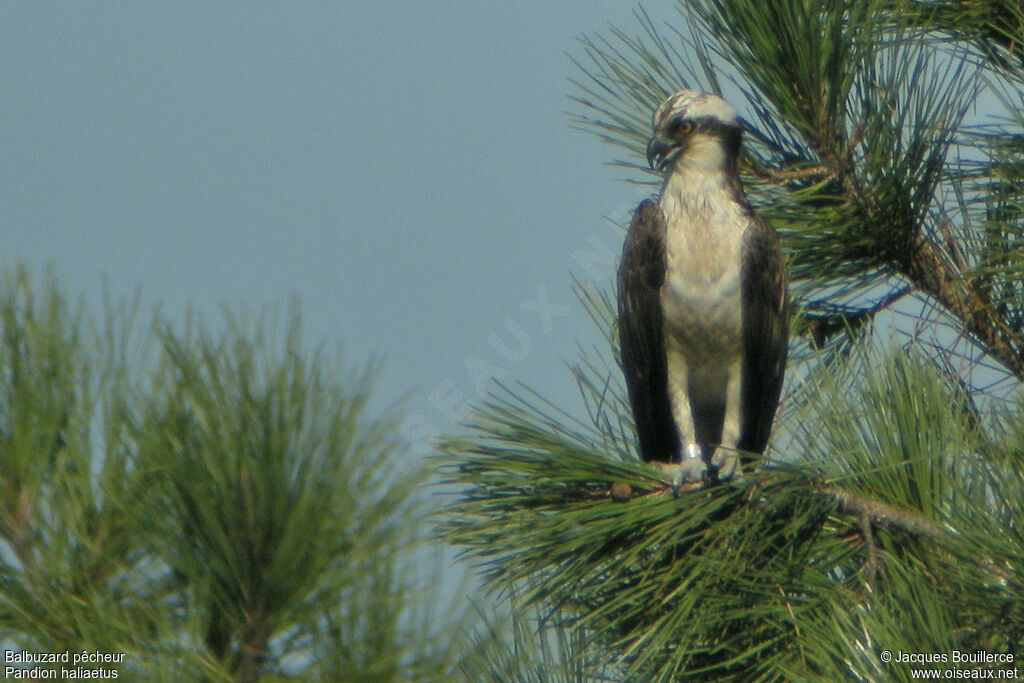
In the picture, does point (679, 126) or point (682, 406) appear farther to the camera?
point (682, 406)

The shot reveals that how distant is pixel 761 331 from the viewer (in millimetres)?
4086

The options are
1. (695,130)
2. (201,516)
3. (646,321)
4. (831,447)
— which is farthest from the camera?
(646,321)

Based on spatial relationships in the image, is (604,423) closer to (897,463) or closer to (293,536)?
(897,463)

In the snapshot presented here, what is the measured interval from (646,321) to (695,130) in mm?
627

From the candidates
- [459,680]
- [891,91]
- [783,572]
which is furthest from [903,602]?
[891,91]

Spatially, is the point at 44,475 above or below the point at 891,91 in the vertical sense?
below

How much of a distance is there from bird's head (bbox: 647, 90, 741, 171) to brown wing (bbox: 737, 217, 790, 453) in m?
0.27

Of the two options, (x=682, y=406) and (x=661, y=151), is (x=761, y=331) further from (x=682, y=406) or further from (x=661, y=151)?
(x=661, y=151)

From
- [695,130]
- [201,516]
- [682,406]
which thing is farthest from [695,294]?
[201,516]

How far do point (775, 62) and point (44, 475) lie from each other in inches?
95.3

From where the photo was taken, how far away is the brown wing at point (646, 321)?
410cm

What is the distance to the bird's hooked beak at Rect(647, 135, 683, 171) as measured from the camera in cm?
402

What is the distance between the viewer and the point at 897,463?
2.65 m

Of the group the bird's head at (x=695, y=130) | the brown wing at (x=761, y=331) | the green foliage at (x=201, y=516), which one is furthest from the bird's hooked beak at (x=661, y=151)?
the green foliage at (x=201, y=516)
